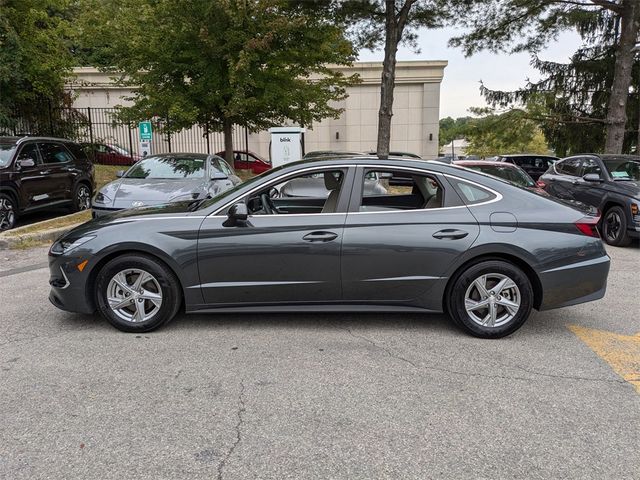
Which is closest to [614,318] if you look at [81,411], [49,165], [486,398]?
[486,398]

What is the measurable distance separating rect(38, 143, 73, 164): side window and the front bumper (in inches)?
269

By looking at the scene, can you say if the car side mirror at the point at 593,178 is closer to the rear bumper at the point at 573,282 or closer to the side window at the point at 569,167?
the side window at the point at 569,167

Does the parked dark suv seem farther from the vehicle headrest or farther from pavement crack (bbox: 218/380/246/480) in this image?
pavement crack (bbox: 218/380/246/480)

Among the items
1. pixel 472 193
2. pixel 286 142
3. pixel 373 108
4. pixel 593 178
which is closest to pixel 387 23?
pixel 286 142

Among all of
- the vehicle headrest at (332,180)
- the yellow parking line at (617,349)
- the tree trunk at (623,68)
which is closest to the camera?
the yellow parking line at (617,349)

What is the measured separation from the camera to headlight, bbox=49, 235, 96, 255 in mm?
4418

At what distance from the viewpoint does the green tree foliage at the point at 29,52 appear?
14.6 metres

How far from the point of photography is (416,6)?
599 inches

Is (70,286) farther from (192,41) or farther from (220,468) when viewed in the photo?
(192,41)

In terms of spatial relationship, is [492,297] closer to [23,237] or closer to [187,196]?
[187,196]

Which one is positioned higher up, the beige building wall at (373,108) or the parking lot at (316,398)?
the beige building wall at (373,108)

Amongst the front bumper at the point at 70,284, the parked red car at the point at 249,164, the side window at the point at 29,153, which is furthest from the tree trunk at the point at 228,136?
the front bumper at the point at 70,284

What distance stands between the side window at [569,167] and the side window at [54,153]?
1078cm

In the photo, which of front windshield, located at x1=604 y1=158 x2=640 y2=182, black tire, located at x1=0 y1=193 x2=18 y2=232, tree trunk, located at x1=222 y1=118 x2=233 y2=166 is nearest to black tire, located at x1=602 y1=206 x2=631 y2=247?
front windshield, located at x1=604 y1=158 x2=640 y2=182
